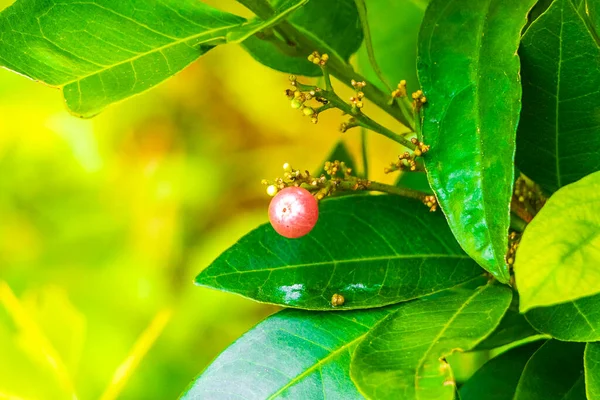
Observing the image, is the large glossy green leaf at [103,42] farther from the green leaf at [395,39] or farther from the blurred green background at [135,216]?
the blurred green background at [135,216]

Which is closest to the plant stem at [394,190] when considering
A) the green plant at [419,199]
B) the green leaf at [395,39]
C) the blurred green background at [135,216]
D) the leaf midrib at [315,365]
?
the green plant at [419,199]

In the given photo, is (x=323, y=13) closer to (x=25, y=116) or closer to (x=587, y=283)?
(x=587, y=283)

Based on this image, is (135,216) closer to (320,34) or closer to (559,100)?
(320,34)

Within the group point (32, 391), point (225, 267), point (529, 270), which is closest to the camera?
point (529, 270)

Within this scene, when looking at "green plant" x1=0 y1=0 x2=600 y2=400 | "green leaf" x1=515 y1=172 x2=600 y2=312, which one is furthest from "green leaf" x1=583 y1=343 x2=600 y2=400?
"green leaf" x1=515 y1=172 x2=600 y2=312

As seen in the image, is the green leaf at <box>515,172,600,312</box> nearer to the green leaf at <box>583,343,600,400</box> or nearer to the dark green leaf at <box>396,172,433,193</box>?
the green leaf at <box>583,343,600,400</box>

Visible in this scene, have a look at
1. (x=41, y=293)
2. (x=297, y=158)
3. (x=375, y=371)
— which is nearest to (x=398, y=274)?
(x=375, y=371)
